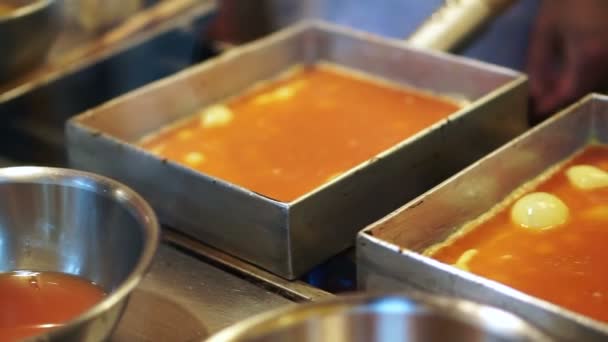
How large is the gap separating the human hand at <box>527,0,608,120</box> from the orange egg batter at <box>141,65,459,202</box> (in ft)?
0.96

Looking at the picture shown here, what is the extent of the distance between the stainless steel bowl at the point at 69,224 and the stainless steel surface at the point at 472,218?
0.92ft

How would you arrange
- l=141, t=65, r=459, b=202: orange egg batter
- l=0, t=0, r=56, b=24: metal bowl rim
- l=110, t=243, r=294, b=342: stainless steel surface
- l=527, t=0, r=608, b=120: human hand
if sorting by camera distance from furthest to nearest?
l=527, t=0, r=608, b=120: human hand < l=0, t=0, r=56, b=24: metal bowl rim < l=141, t=65, r=459, b=202: orange egg batter < l=110, t=243, r=294, b=342: stainless steel surface

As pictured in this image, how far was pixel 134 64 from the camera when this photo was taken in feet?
5.67

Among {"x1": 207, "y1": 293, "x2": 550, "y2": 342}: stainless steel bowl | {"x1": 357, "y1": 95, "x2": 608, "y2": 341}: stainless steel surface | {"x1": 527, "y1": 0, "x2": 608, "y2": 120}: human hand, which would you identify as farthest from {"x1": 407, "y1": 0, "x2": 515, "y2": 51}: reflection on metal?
{"x1": 207, "y1": 293, "x2": 550, "y2": 342}: stainless steel bowl

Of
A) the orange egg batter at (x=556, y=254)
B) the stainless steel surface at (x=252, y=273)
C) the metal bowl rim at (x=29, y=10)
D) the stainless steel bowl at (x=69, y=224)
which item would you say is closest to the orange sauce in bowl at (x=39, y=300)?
the stainless steel bowl at (x=69, y=224)

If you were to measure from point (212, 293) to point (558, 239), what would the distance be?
446 millimetres

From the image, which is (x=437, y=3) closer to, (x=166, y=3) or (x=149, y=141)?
(x=166, y=3)

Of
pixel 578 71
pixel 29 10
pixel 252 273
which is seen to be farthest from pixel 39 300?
pixel 578 71

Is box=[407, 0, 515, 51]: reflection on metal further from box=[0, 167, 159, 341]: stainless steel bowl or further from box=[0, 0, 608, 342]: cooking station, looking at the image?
box=[0, 167, 159, 341]: stainless steel bowl

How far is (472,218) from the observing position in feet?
3.91

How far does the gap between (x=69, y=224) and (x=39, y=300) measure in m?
0.12

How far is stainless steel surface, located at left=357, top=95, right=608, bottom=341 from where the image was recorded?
92 centimetres

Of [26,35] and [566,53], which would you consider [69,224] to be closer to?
[26,35]

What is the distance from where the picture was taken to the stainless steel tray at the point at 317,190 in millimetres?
1164
